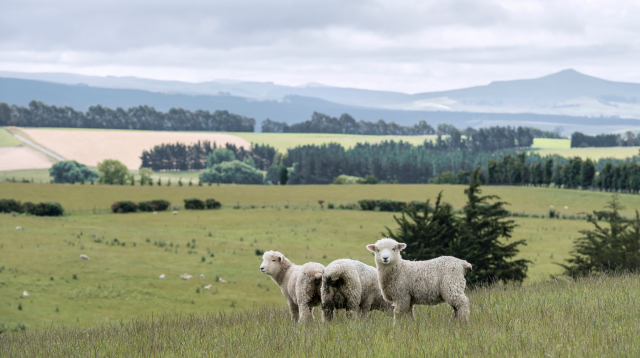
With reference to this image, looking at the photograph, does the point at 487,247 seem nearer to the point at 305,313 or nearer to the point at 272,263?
the point at 272,263

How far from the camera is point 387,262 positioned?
8766 mm

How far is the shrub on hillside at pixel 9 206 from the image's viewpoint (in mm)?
73113

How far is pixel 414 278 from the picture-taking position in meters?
Result: 9.26

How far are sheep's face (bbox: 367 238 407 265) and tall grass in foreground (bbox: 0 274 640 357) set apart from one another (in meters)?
1.00

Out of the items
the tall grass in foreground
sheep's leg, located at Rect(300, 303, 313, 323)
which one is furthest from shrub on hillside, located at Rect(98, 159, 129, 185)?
the tall grass in foreground

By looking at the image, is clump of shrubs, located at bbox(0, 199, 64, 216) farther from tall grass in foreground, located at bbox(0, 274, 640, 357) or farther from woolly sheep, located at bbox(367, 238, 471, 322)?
woolly sheep, located at bbox(367, 238, 471, 322)

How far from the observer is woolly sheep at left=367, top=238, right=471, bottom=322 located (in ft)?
28.9

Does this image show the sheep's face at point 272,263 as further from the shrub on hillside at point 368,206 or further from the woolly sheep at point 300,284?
the shrub on hillside at point 368,206

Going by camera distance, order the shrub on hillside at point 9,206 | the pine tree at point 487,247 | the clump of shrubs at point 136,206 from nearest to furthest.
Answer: the pine tree at point 487,247, the shrub on hillside at point 9,206, the clump of shrubs at point 136,206

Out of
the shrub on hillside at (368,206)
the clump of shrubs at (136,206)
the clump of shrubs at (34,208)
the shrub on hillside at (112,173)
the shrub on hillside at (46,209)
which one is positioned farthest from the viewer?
the shrub on hillside at (112,173)

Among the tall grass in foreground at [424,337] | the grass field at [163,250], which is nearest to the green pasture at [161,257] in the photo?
the grass field at [163,250]

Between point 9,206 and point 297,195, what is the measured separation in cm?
5810

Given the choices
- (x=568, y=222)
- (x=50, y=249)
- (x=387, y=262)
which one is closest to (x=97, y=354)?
(x=387, y=262)

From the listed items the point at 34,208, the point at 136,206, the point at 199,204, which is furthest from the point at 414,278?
the point at 199,204
